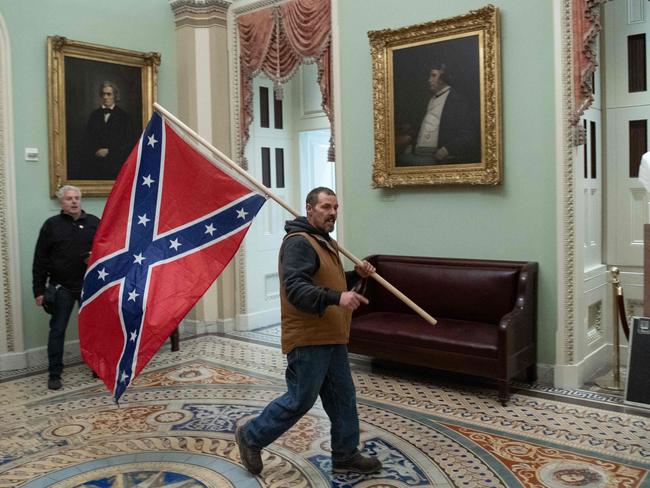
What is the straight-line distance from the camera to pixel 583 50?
4.88 metres

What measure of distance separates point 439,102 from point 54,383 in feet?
13.1

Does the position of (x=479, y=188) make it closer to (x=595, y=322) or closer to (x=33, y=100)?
(x=595, y=322)

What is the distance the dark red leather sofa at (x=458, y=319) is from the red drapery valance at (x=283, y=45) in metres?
1.59

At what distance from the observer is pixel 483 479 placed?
3475mm

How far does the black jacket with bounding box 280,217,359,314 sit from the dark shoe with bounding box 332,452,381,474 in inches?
38.2

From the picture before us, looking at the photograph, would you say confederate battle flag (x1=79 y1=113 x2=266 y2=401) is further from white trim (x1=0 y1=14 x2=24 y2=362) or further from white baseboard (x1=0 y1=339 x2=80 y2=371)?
white baseboard (x1=0 y1=339 x2=80 y2=371)

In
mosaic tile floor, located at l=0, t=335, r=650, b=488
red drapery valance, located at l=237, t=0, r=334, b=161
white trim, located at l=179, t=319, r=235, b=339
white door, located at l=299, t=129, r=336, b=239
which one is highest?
red drapery valance, located at l=237, t=0, r=334, b=161

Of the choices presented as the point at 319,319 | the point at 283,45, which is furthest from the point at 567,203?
the point at 283,45

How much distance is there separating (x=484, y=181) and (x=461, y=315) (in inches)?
44.7

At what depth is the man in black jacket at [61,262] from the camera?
18.1ft

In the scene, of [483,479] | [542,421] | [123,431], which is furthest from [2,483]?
[542,421]

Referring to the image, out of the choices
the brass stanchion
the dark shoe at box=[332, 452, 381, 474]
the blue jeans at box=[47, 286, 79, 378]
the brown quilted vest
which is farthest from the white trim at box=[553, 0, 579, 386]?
the blue jeans at box=[47, 286, 79, 378]

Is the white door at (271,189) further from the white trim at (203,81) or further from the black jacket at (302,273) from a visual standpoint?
the black jacket at (302,273)

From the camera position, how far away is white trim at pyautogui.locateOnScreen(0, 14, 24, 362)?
19.4 feet
